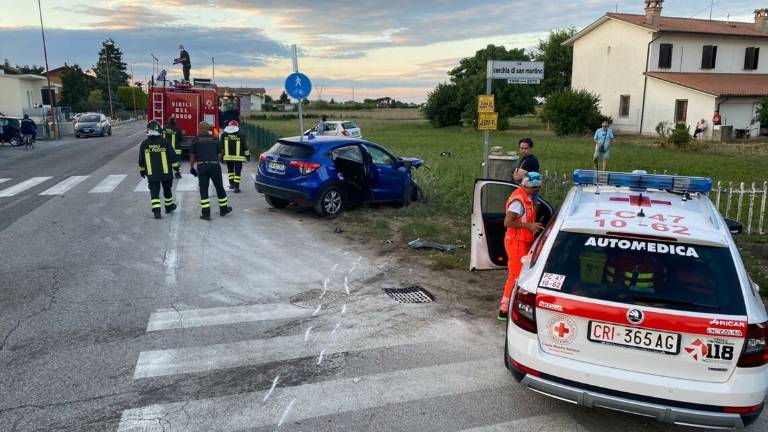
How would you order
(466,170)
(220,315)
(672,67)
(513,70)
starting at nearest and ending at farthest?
(220,315), (513,70), (466,170), (672,67)

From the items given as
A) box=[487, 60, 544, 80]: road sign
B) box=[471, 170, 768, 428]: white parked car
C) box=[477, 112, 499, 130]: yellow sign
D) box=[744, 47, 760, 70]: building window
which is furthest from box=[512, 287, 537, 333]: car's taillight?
box=[744, 47, 760, 70]: building window

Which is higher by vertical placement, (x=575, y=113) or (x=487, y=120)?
(x=575, y=113)

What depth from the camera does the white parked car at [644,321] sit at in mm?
3373

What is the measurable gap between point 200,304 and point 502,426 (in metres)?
3.59

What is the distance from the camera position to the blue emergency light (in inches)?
180

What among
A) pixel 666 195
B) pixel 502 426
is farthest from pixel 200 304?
pixel 666 195

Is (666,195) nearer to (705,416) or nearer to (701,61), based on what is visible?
(705,416)

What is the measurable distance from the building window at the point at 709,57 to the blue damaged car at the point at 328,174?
33.9 m

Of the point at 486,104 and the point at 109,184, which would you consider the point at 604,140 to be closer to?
the point at 486,104

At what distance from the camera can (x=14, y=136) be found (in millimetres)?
28141

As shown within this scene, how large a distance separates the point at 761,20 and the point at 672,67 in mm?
8905

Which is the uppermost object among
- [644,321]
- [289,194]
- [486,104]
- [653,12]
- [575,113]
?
[653,12]

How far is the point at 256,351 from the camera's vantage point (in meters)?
5.01

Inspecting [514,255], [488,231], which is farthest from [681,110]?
[514,255]
